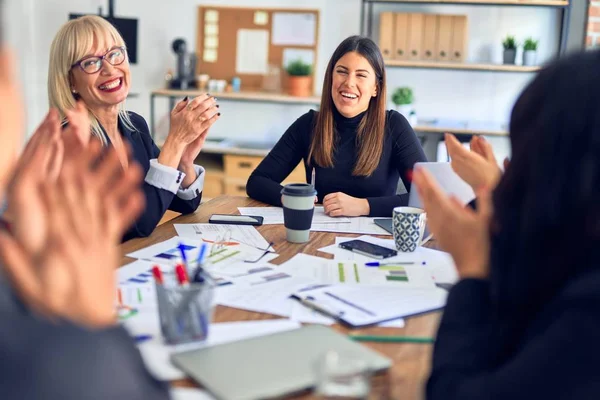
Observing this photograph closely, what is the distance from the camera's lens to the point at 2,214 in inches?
59.5

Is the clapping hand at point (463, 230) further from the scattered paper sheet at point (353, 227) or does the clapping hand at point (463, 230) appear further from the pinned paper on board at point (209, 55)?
the pinned paper on board at point (209, 55)

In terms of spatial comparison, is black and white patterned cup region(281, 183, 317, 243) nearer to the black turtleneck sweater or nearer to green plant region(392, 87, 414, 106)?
the black turtleneck sweater

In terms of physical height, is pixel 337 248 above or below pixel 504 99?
below

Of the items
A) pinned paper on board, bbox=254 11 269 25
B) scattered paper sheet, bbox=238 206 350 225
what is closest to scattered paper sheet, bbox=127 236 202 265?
scattered paper sheet, bbox=238 206 350 225

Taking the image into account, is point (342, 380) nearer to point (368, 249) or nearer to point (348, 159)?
point (368, 249)

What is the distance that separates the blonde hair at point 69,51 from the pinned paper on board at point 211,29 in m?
2.42

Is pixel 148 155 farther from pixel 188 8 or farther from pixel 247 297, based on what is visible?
pixel 188 8

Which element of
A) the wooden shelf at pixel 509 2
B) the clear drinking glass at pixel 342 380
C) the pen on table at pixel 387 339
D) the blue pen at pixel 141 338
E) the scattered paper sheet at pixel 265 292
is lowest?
the blue pen at pixel 141 338

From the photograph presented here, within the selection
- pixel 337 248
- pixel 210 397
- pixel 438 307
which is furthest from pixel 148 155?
pixel 210 397

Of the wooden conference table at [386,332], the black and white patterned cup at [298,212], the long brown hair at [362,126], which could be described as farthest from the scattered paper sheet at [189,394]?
the long brown hair at [362,126]

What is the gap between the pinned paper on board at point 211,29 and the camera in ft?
14.6

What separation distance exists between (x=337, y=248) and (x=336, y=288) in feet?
1.09

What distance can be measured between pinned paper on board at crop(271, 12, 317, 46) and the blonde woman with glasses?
2.34m

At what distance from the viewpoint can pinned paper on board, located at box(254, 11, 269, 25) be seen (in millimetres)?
4398
